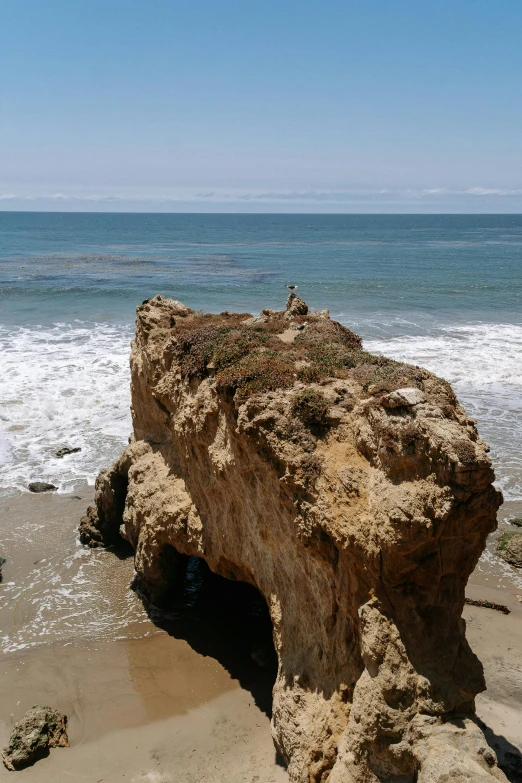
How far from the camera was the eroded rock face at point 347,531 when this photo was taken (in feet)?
27.4

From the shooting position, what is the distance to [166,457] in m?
14.8

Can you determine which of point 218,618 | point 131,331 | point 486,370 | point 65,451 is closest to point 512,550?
point 218,618

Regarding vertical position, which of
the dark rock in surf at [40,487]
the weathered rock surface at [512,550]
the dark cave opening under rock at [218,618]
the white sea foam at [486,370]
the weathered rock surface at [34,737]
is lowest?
the weathered rock surface at [34,737]

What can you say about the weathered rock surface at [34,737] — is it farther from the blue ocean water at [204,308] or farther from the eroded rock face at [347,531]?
the blue ocean water at [204,308]

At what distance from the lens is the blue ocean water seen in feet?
78.6

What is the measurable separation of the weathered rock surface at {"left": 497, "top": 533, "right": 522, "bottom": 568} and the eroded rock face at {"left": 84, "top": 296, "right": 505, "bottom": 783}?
7.25m

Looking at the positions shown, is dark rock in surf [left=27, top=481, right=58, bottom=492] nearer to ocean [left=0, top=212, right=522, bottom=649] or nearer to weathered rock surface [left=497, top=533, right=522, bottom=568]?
ocean [left=0, top=212, right=522, bottom=649]

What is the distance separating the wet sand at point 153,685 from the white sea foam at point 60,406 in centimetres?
566

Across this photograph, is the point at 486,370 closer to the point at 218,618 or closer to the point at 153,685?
the point at 218,618

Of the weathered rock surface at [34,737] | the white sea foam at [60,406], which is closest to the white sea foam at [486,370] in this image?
the white sea foam at [60,406]

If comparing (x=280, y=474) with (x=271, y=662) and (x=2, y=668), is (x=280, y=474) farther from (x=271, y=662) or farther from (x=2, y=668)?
(x=2, y=668)

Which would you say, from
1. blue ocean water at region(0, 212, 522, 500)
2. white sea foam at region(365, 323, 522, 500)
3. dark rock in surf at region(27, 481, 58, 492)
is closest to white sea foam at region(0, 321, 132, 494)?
blue ocean water at region(0, 212, 522, 500)

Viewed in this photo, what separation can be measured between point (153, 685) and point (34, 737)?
7.47 ft

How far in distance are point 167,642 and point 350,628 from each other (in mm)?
5652
